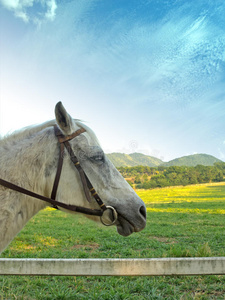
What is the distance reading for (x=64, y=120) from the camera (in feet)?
7.00

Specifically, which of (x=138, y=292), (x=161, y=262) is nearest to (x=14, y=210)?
(x=161, y=262)

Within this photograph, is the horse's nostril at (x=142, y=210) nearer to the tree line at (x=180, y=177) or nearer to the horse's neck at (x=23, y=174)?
the horse's neck at (x=23, y=174)

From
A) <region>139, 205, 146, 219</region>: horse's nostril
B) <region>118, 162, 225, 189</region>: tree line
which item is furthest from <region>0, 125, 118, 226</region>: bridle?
<region>118, 162, 225, 189</region>: tree line

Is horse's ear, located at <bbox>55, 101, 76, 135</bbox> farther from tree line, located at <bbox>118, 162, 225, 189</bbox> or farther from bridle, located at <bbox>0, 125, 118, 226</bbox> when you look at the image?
tree line, located at <bbox>118, 162, 225, 189</bbox>

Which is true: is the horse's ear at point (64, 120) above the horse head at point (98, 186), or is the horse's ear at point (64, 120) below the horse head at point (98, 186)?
above

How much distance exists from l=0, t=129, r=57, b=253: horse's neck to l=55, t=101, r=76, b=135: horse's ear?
0.57 ft

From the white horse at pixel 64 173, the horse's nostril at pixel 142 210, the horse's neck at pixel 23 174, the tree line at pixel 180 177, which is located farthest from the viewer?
the tree line at pixel 180 177

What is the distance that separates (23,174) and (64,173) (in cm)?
36

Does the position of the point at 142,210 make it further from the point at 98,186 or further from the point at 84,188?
the point at 84,188

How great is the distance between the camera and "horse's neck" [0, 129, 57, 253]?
77.0 inches

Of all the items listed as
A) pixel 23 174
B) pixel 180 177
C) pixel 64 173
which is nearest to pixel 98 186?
pixel 64 173

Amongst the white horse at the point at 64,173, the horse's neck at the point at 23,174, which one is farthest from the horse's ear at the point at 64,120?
the horse's neck at the point at 23,174

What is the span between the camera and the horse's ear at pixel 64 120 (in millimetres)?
2049

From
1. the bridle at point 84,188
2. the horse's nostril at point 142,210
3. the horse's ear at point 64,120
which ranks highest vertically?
the horse's ear at point 64,120
